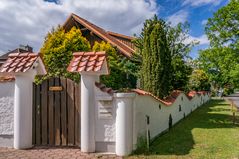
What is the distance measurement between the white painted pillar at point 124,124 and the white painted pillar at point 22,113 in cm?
285

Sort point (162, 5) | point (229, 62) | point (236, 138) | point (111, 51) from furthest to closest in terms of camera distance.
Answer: point (162, 5) < point (111, 51) < point (229, 62) < point (236, 138)

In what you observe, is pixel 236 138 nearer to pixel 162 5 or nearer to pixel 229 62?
pixel 229 62

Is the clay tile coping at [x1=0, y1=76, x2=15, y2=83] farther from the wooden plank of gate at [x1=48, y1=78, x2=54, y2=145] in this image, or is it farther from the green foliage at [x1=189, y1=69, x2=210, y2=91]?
the green foliage at [x1=189, y1=69, x2=210, y2=91]

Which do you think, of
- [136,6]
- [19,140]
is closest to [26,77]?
[19,140]

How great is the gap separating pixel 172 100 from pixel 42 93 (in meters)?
7.35

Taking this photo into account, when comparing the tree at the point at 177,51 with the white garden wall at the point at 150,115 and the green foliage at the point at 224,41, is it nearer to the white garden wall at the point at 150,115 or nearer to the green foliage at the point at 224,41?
the green foliage at the point at 224,41

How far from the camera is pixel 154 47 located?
13.0 m

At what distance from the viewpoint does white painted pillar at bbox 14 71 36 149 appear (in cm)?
734

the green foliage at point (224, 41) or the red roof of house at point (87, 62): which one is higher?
the green foliage at point (224, 41)

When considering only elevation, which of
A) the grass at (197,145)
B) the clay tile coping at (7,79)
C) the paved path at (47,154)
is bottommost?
the grass at (197,145)

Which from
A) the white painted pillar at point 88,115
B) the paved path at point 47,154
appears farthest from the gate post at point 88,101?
the paved path at point 47,154

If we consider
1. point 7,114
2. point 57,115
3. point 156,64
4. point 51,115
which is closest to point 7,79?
point 7,114

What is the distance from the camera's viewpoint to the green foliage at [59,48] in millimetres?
15070

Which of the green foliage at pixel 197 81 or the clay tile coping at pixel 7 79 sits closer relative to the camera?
the clay tile coping at pixel 7 79
